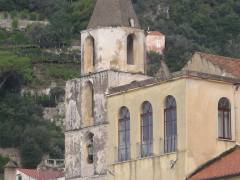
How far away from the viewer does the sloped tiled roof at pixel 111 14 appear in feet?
200

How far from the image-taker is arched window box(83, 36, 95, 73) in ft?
199

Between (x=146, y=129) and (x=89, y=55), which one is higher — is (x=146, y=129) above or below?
below

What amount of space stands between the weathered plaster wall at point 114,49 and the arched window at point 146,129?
8.67m

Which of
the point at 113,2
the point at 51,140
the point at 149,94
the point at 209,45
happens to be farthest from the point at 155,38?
the point at 149,94

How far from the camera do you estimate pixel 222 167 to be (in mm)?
48719

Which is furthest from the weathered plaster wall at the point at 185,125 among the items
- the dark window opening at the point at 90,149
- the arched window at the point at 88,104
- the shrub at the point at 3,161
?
the shrub at the point at 3,161

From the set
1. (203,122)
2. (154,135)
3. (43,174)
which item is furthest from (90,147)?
(43,174)

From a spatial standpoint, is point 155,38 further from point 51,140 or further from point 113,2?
point 113,2

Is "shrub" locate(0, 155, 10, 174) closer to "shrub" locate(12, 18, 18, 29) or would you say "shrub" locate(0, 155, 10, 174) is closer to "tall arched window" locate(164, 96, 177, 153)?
"shrub" locate(12, 18, 18, 29)

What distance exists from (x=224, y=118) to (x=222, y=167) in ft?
8.25

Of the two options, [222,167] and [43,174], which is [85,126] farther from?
[43,174]

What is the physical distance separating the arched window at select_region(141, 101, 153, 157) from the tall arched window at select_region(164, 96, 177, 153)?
748 mm

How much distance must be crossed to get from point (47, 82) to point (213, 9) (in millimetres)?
24240

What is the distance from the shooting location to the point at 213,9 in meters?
171
